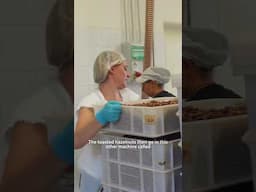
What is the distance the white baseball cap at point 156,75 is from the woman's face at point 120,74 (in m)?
0.04

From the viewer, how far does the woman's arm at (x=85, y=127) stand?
3.01 ft

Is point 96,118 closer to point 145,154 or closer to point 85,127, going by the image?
point 85,127

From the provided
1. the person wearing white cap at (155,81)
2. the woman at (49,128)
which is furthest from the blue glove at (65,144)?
the person wearing white cap at (155,81)

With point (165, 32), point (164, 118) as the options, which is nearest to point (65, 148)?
point (164, 118)

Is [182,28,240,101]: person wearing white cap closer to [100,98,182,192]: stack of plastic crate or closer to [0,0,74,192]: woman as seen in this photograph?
[100,98,182,192]: stack of plastic crate

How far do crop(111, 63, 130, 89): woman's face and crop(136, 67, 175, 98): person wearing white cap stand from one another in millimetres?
37

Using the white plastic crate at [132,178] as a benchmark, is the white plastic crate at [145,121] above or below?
above

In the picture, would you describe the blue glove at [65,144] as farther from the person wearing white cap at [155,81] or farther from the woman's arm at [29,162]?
the person wearing white cap at [155,81]

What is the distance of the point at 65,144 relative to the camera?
2.91 feet

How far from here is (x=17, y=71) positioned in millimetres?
822

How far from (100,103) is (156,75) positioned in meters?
0.17

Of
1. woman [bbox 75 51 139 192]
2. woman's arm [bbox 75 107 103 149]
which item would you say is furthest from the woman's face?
woman's arm [bbox 75 107 103 149]

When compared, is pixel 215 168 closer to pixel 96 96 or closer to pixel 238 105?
pixel 238 105

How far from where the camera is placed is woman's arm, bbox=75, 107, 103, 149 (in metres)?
0.92
